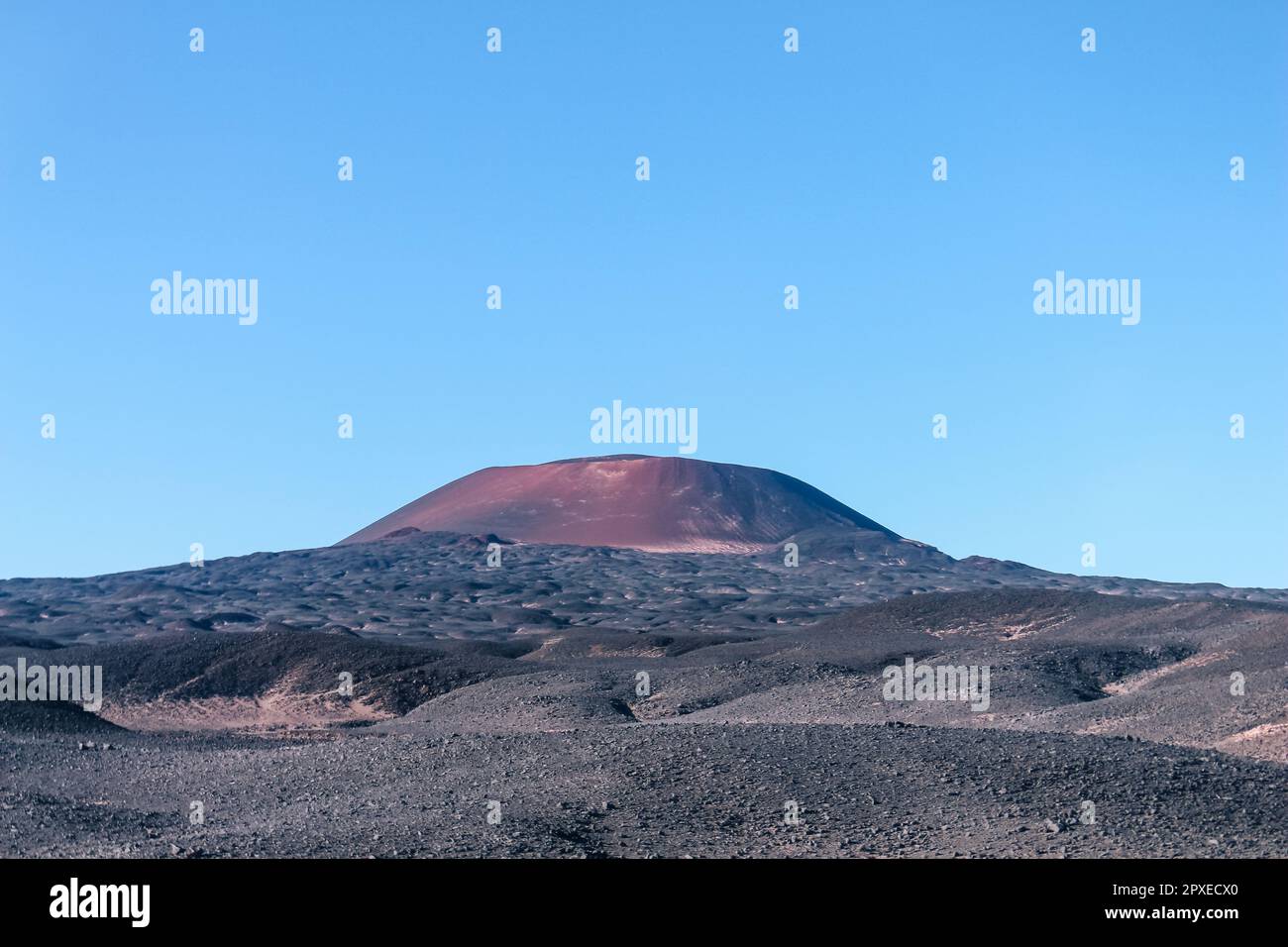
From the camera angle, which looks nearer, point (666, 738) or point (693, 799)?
point (693, 799)

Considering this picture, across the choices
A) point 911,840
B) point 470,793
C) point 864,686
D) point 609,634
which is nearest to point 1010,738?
point 911,840

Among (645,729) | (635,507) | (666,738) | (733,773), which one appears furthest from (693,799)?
(635,507)

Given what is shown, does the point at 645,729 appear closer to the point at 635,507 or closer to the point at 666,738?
the point at 666,738

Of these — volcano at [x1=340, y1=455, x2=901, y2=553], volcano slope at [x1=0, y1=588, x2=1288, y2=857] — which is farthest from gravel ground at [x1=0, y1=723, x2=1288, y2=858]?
volcano at [x1=340, y1=455, x2=901, y2=553]

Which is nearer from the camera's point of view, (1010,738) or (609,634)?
(1010,738)
